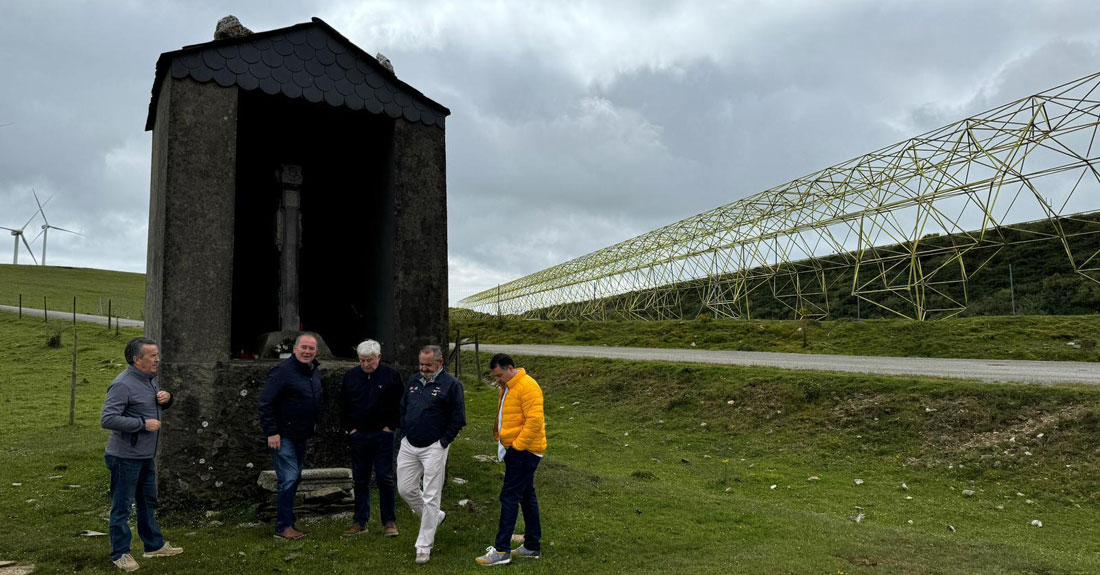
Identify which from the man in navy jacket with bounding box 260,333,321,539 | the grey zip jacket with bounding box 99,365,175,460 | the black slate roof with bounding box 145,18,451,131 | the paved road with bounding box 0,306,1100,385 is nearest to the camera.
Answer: the grey zip jacket with bounding box 99,365,175,460

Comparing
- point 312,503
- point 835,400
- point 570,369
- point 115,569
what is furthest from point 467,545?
point 570,369

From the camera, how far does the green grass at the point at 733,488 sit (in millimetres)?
5934

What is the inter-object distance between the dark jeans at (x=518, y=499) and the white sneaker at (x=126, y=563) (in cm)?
302

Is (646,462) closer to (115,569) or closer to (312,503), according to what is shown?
(312,503)

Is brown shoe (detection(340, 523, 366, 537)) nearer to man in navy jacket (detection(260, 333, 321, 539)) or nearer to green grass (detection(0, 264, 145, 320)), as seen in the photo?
man in navy jacket (detection(260, 333, 321, 539))

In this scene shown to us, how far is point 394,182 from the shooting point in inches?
340

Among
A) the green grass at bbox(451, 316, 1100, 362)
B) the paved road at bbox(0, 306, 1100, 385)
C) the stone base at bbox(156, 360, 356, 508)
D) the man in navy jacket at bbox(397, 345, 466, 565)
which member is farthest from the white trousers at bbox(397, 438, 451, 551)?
the green grass at bbox(451, 316, 1100, 362)

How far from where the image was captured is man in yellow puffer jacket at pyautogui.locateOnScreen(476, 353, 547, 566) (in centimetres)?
576

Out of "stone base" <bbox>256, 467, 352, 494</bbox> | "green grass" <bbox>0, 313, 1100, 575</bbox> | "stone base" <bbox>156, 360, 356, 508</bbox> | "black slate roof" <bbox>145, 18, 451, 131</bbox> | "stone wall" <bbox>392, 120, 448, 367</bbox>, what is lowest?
"green grass" <bbox>0, 313, 1100, 575</bbox>

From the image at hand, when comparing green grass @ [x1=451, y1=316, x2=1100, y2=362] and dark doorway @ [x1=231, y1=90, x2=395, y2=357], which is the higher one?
dark doorway @ [x1=231, y1=90, x2=395, y2=357]

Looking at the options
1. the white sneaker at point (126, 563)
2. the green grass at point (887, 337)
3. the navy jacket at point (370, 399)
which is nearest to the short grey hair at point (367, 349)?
the navy jacket at point (370, 399)

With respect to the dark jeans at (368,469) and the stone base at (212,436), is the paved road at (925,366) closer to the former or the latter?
the dark jeans at (368,469)

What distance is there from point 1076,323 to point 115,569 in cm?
2412

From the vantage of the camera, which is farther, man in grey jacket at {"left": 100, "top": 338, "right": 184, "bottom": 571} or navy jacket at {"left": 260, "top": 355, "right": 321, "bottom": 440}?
navy jacket at {"left": 260, "top": 355, "right": 321, "bottom": 440}
